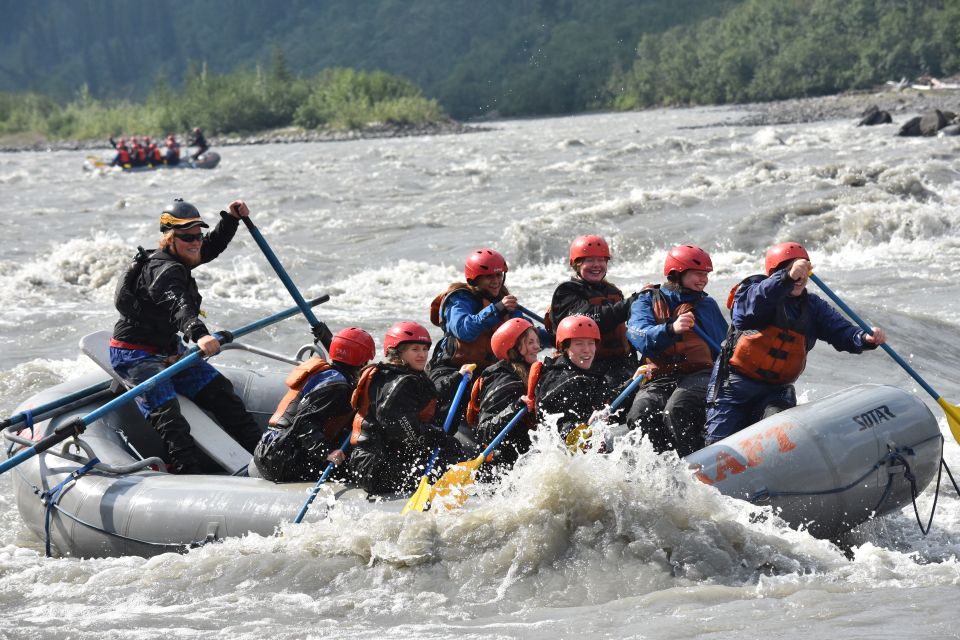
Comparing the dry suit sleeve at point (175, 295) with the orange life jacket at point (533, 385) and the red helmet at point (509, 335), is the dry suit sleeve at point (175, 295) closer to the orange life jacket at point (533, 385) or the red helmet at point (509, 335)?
the red helmet at point (509, 335)

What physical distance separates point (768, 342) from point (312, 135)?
175 ft

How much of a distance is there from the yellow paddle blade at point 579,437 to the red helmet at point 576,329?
42cm

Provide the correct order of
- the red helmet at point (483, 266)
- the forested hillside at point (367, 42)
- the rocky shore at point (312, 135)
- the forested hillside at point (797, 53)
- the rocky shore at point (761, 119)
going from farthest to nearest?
1. the forested hillside at point (367, 42)
2. the forested hillside at point (797, 53)
3. the rocky shore at point (312, 135)
4. the rocky shore at point (761, 119)
5. the red helmet at point (483, 266)

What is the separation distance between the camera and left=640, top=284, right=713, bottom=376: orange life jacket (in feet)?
21.1

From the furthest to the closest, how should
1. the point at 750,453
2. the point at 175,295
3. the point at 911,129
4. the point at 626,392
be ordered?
the point at 911,129, the point at 175,295, the point at 626,392, the point at 750,453

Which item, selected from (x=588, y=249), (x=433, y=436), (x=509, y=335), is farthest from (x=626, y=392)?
(x=588, y=249)

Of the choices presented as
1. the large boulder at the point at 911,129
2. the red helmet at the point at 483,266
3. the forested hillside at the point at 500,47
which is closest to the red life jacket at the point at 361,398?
the red helmet at the point at 483,266

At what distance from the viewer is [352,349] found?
21.1 feet

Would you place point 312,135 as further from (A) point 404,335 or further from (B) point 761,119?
(A) point 404,335

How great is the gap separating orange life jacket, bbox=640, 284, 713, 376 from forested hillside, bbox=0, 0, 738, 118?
71.6m

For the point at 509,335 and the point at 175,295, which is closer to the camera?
the point at 509,335

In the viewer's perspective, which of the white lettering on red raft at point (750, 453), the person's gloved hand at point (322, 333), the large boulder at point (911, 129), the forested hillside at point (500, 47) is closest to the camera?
the white lettering on red raft at point (750, 453)

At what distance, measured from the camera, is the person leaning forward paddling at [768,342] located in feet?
19.5

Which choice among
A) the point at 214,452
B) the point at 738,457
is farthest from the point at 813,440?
the point at 214,452
